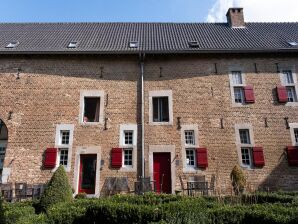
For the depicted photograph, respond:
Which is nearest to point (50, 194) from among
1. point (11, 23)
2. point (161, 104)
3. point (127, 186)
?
point (127, 186)

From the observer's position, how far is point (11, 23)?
18141 millimetres

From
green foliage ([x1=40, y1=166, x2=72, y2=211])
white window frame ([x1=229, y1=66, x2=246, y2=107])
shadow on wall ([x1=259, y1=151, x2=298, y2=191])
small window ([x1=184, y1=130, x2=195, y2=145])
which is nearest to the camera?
green foliage ([x1=40, y1=166, x2=72, y2=211])

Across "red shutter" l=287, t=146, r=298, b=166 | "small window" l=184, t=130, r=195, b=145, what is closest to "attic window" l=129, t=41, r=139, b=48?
"small window" l=184, t=130, r=195, b=145

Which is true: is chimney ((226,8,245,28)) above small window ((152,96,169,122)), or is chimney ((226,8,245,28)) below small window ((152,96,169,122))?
above

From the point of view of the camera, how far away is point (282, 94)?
13.4 m

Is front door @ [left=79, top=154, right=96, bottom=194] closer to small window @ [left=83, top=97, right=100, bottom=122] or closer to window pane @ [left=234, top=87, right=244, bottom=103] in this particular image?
small window @ [left=83, top=97, right=100, bottom=122]

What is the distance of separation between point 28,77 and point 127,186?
7161 mm

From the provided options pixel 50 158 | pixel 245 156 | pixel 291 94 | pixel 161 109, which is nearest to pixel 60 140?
pixel 50 158

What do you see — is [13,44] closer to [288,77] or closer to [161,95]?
[161,95]

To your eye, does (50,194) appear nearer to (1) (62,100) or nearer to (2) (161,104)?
(1) (62,100)

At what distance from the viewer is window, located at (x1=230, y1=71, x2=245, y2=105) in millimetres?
13500

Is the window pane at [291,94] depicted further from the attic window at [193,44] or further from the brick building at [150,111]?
the attic window at [193,44]

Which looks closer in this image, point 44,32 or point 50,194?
point 50,194

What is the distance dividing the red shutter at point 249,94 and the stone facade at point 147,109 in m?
0.27
